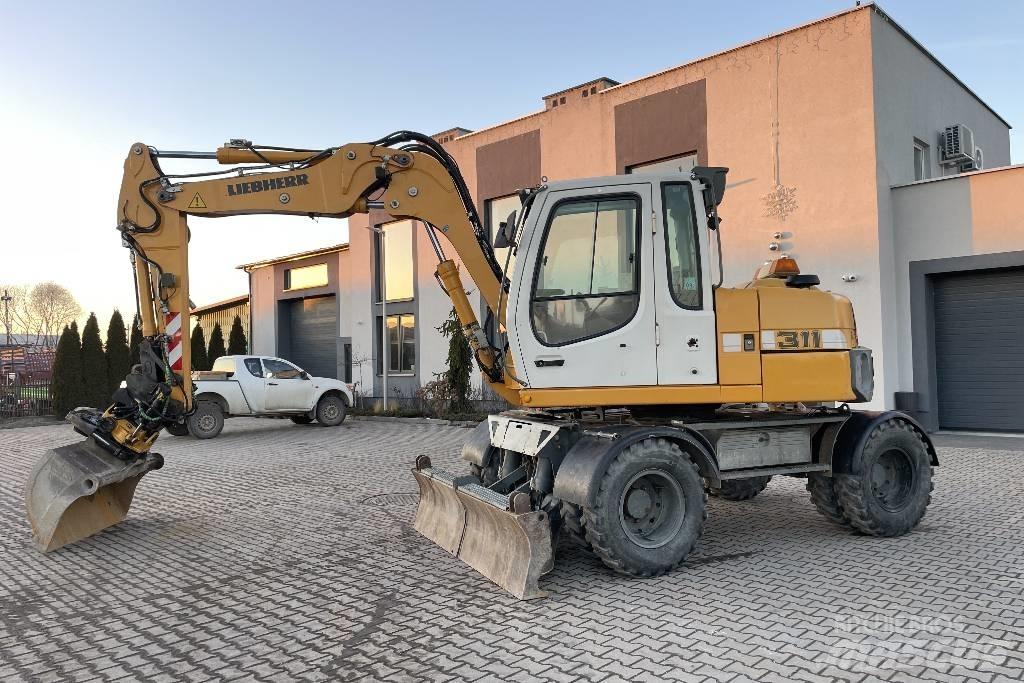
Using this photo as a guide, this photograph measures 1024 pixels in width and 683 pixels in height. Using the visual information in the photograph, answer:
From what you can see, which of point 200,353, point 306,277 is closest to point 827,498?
point 306,277

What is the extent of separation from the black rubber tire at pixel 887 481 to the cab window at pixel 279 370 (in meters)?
13.7

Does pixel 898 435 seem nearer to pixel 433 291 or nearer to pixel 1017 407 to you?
pixel 1017 407

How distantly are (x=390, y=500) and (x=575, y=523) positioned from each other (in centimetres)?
364

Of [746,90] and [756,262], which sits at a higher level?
[746,90]

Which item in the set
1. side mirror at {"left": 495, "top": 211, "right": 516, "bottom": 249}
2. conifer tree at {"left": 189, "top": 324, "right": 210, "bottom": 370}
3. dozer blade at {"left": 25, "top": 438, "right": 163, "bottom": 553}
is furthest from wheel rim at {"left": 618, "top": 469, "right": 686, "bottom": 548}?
conifer tree at {"left": 189, "top": 324, "right": 210, "bottom": 370}

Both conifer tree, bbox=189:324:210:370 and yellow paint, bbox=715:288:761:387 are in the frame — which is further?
conifer tree, bbox=189:324:210:370

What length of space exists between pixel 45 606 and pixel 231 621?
1.47 m

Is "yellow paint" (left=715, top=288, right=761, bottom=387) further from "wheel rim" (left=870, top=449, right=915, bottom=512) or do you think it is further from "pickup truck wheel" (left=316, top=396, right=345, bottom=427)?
"pickup truck wheel" (left=316, top=396, right=345, bottom=427)

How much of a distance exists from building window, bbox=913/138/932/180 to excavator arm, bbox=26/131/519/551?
482 inches

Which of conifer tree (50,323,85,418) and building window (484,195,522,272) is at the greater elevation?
building window (484,195,522,272)

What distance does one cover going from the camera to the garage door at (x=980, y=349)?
12984mm

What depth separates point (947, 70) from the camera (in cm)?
1600

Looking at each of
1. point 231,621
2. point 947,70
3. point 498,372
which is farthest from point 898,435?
point 947,70

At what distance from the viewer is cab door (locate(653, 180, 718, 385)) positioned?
5680 millimetres
